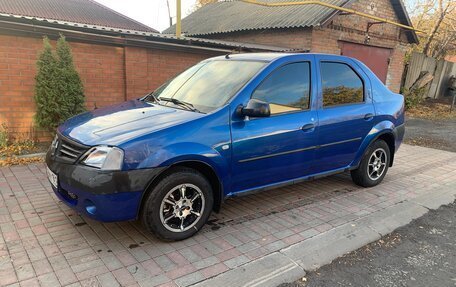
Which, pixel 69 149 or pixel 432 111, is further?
pixel 432 111

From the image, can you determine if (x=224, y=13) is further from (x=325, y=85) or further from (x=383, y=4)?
(x=325, y=85)

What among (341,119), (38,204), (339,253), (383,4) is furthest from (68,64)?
(383,4)

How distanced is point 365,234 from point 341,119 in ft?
4.73

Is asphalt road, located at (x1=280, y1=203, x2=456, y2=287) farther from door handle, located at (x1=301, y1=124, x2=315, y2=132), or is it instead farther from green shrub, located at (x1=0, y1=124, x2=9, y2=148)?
green shrub, located at (x1=0, y1=124, x2=9, y2=148)

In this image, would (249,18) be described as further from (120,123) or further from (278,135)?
(120,123)

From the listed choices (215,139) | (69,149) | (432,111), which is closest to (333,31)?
(432,111)

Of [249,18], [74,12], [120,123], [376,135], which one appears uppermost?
[249,18]

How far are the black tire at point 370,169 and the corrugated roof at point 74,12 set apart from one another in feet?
36.1

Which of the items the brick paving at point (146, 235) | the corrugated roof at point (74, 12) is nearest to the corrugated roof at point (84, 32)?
the brick paving at point (146, 235)

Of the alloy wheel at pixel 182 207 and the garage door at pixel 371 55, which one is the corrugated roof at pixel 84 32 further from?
the garage door at pixel 371 55

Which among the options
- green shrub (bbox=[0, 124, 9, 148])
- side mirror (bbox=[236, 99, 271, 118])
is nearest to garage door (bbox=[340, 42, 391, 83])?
side mirror (bbox=[236, 99, 271, 118])

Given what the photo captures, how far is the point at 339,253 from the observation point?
3400 mm

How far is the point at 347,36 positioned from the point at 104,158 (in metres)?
11.4

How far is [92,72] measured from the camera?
6984 millimetres
